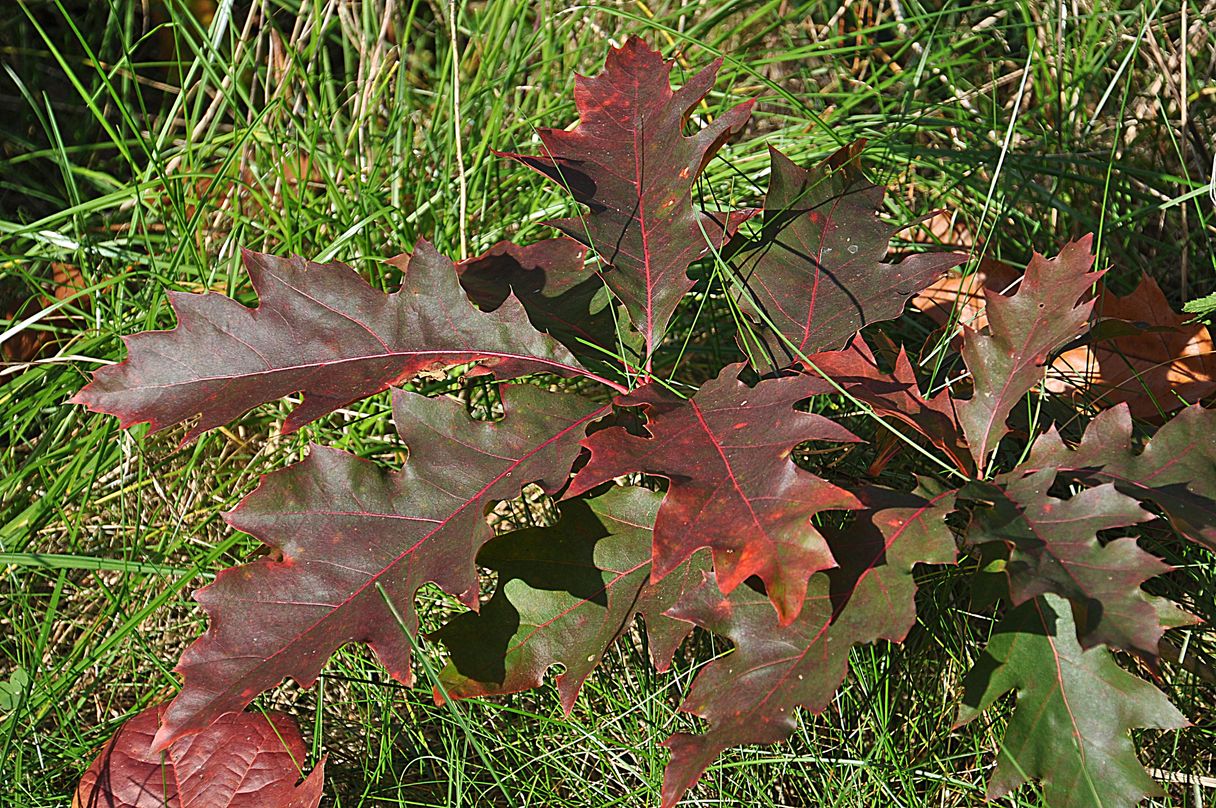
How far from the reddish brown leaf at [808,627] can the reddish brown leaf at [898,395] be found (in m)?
0.10

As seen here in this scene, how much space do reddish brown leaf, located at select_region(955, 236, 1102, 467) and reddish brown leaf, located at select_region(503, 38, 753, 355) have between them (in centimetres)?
35

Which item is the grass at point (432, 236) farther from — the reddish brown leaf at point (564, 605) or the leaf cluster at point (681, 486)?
the leaf cluster at point (681, 486)

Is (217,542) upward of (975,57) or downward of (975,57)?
downward

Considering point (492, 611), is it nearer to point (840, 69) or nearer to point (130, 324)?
point (130, 324)

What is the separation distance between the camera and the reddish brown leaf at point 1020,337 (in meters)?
1.21

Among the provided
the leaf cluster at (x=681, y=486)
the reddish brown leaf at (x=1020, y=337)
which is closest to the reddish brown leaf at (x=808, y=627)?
the leaf cluster at (x=681, y=486)

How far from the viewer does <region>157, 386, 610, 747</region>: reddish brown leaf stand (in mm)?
1041

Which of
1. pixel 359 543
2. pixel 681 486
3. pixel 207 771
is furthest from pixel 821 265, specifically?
pixel 207 771

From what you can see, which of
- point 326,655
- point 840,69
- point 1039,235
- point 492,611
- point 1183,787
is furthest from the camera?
point 840,69

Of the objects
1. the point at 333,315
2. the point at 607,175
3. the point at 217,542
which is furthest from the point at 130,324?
the point at 607,175

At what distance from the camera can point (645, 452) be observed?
3.61ft

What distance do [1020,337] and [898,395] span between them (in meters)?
0.16

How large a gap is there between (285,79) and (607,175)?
93 centimetres

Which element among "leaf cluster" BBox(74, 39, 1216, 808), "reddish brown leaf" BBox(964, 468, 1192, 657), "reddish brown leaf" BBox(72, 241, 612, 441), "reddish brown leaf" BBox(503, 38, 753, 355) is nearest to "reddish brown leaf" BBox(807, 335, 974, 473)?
"leaf cluster" BBox(74, 39, 1216, 808)
